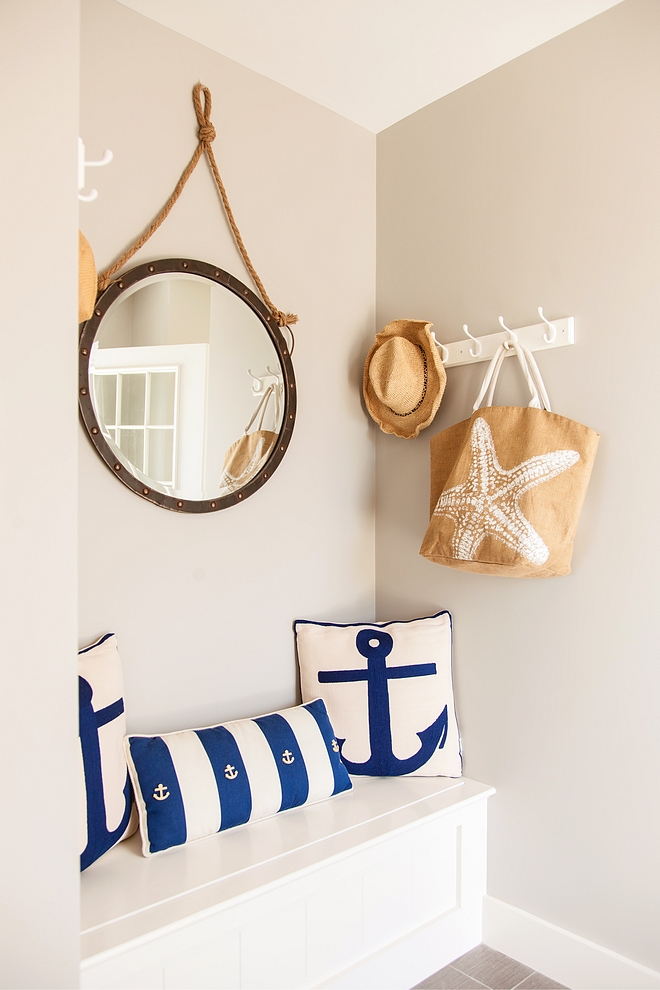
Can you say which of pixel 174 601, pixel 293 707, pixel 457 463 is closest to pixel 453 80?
pixel 457 463

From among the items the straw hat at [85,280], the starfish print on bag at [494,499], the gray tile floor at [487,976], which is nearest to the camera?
the straw hat at [85,280]

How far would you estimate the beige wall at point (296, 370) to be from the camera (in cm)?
169

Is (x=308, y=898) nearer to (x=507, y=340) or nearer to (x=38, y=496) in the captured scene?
(x=38, y=496)

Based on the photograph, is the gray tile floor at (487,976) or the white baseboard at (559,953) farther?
the gray tile floor at (487,976)

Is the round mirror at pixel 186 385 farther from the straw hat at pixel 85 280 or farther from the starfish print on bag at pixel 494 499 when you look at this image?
the starfish print on bag at pixel 494 499

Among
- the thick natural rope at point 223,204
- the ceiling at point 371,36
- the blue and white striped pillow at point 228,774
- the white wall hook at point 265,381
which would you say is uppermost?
the ceiling at point 371,36

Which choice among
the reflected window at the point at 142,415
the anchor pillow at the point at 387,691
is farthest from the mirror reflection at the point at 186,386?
the anchor pillow at the point at 387,691

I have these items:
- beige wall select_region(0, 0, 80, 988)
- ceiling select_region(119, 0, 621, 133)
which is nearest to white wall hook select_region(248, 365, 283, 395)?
ceiling select_region(119, 0, 621, 133)

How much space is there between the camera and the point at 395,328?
2.05 meters

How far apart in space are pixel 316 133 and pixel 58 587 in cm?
A: 175

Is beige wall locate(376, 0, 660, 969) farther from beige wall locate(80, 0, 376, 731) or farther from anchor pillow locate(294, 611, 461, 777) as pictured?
beige wall locate(80, 0, 376, 731)

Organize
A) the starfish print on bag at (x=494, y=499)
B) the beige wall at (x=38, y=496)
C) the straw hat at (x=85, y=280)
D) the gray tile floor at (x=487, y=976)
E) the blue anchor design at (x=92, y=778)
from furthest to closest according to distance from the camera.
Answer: the gray tile floor at (x=487, y=976) < the starfish print on bag at (x=494, y=499) < the blue anchor design at (x=92, y=778) < the straw hat at (x=85, y=280) < the beige wall at (x=38, y=496)

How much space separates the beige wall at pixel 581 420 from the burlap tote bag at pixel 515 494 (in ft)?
0.31

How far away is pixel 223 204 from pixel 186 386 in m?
0.53
